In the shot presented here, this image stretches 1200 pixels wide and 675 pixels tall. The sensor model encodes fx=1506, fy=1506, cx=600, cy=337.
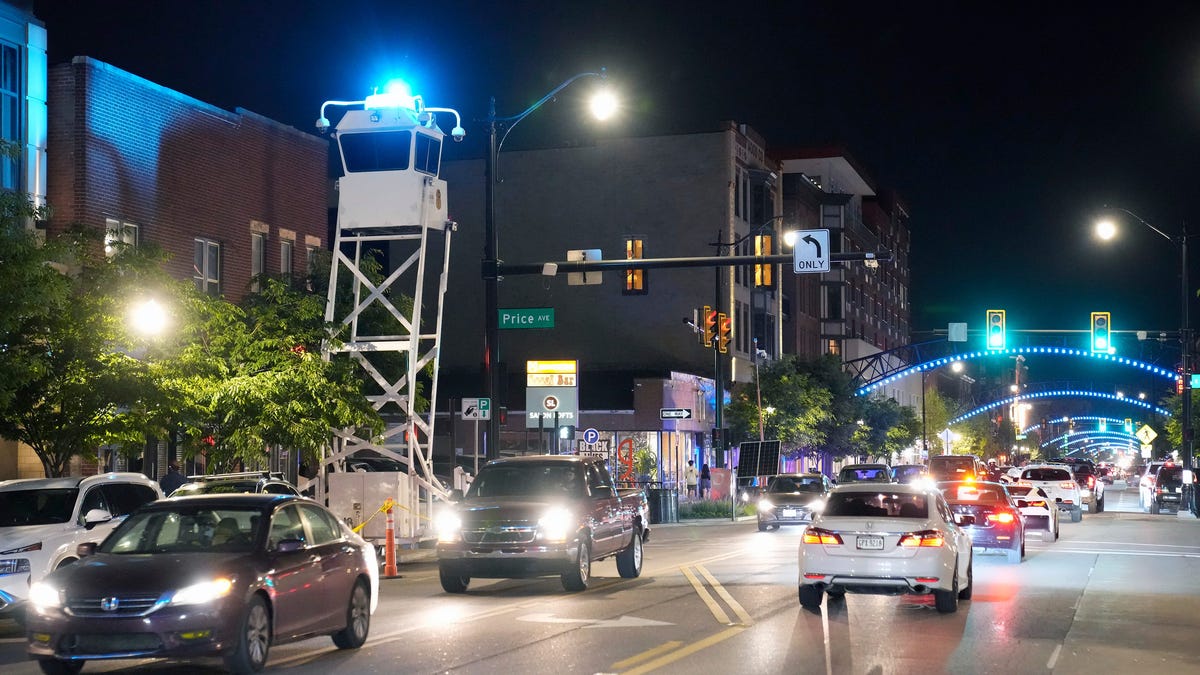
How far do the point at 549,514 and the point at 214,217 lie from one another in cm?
1854

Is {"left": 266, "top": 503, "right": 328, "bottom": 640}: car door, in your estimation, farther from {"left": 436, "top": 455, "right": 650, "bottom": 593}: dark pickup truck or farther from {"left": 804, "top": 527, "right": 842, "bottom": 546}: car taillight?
{"left": 436, "top": 455, "right": 650, "bottom": 593}: dark pickup truck

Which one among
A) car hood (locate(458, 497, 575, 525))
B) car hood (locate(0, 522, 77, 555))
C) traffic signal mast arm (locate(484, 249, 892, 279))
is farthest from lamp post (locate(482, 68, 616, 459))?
car hood (locate(0, 522, 77, 555))

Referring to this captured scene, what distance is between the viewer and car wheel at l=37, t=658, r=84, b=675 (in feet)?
40.9

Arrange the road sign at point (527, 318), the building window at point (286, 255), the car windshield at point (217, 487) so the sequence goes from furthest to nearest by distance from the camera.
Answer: the building window at point (286, 255)
the road sign at point (527, 318)
the car windshield at point (217, 487)

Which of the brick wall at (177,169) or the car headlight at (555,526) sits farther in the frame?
the brick wall at (177,169)

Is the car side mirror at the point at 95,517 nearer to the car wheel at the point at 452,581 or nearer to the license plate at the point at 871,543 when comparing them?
the car wheel at the point at 452,581

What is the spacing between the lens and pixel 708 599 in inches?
763

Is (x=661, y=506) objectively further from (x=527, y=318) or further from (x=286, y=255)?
(x=286, y=255)

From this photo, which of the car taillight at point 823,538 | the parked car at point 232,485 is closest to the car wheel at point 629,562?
the parked car at point 232,485

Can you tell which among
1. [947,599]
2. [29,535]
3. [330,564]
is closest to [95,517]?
[29,535]

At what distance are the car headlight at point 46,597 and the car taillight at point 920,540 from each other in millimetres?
9460

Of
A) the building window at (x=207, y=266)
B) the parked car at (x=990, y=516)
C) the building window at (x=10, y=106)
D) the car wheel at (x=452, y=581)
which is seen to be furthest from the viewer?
the building window at (x=207, y=266)

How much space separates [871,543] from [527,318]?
16972mm

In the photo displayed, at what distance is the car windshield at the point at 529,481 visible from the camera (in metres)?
21.8
